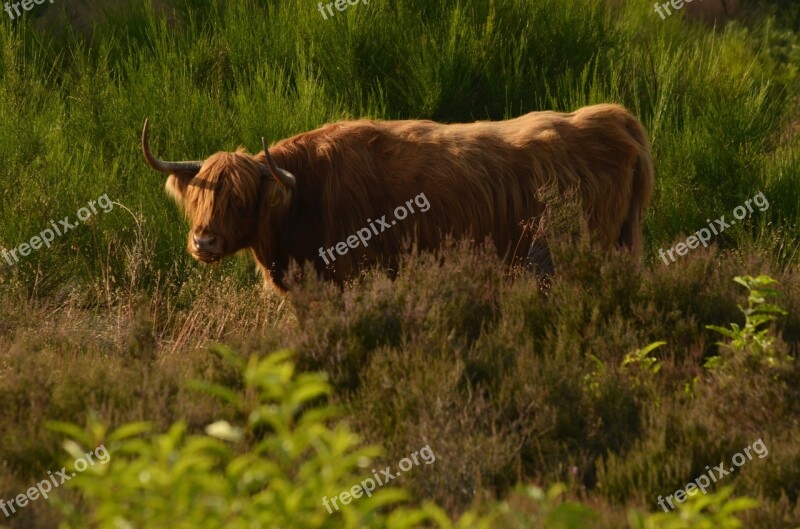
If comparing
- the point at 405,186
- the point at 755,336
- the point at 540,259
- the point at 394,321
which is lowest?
the point at 540,259

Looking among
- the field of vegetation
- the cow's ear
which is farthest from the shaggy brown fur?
the field of vegetation

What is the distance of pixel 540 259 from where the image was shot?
6996 mm

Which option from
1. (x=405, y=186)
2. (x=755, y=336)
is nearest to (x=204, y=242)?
(x=405, y=186)

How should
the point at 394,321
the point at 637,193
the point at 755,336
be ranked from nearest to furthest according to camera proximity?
the point at 755,336 < the point at 394,321 < the point at 637,193

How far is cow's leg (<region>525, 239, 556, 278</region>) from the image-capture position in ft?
22.9

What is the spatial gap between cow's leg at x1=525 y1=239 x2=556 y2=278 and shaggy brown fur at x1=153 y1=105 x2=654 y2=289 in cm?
11

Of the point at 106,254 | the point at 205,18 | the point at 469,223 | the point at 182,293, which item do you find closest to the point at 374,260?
the point at 469,223

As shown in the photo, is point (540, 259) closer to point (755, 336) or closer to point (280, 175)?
point (280, 175)

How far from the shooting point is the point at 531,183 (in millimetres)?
7105

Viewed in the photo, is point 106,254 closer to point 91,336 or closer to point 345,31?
point 91,336

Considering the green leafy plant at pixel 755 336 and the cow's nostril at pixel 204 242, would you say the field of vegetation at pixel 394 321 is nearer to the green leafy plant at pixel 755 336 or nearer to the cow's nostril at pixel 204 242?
the green leafy plant at pixel 755 336

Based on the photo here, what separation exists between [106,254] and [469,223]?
9.30ft

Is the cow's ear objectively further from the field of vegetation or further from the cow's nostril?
the field of vegetation

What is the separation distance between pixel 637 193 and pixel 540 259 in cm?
84
